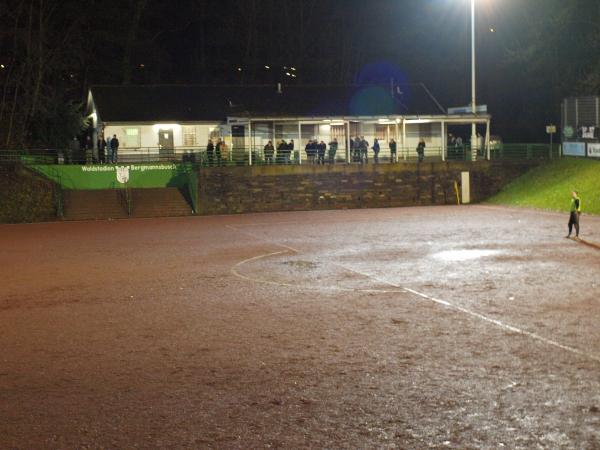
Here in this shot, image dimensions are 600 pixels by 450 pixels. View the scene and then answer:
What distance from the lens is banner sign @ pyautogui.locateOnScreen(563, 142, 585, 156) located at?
42.4 metres

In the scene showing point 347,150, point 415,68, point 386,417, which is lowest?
point 386,417

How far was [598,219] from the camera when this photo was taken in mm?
31078

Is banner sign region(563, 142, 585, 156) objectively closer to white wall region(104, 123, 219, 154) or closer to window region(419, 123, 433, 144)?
window region(419, 123, 433, 144)

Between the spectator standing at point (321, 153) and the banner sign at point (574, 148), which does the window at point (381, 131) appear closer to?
the spectator standing at point (321, 153)

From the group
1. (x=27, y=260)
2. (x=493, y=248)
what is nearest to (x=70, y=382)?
(x=27, y=260)

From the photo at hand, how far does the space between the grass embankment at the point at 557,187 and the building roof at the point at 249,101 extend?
10423mm

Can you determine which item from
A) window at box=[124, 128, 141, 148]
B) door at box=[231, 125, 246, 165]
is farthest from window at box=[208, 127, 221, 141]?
window at box=[124, 128, 141, 148]

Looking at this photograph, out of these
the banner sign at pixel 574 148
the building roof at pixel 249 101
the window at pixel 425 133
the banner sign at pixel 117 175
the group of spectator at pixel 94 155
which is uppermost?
the building roof at pixel 249 101

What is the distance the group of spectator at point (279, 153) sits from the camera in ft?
138

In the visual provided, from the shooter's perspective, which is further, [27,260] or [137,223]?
[137,223]

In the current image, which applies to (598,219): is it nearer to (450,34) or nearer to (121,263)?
(121,263)

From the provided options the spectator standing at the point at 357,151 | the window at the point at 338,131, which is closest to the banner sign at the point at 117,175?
the spectator standing at the point at 357,151

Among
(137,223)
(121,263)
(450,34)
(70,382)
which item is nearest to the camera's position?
(70,382)

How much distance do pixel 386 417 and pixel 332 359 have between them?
2.64 m
